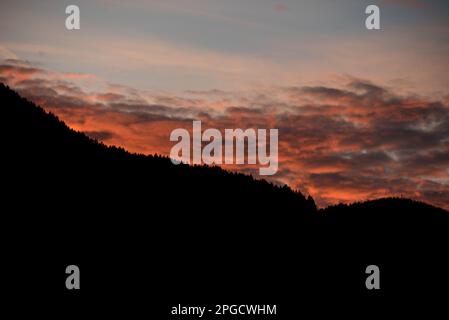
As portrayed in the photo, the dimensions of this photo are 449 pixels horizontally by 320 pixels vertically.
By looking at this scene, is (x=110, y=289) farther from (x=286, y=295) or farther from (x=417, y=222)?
(x=417, y=222)

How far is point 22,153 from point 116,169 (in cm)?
2195

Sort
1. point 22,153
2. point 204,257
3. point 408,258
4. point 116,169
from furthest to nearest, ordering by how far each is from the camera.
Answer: point 408,258 → point 116,169 → point 204,257 → point 22,153

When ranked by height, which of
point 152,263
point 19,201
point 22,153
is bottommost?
point 152,263

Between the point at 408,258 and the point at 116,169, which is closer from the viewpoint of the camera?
the point at 116,169

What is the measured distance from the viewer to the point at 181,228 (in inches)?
3583

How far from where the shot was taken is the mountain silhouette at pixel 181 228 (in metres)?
70.6

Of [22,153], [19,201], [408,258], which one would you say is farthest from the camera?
[408,258]

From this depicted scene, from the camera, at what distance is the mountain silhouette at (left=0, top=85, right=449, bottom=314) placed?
70625 mm
